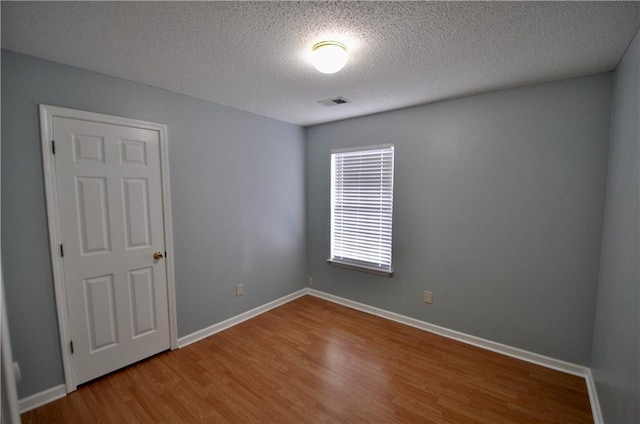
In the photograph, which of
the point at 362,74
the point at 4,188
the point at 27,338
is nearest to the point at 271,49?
the point at 362,74

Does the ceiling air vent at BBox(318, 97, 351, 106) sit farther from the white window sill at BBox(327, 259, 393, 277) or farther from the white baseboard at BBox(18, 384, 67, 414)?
the white baseboard at BBox(18, 384, 67, 414)

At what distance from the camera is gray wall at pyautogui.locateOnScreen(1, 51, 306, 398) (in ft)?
6.19

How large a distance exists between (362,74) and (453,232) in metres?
1.77

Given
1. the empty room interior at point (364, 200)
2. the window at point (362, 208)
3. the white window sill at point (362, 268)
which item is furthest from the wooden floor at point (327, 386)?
the window at point (362, 208)

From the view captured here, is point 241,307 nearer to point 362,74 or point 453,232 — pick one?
point 453,232

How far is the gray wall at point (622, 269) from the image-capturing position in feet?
4.65

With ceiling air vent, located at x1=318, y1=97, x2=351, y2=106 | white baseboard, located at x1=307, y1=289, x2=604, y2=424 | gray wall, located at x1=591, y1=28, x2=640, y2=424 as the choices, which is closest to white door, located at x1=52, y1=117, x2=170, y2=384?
ceiling air vent, located at x1=318, y1=97, x2=351, y2=106

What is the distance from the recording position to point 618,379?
5.16ft

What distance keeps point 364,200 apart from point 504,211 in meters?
1.46

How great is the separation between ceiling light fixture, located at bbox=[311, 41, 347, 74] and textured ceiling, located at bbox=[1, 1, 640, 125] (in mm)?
53

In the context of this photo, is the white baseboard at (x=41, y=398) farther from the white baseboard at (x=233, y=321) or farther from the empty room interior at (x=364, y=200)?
the white baseboard at (x=233, y=321)

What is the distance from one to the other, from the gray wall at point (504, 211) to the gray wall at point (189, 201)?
1251mm

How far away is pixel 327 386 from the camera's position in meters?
2.20

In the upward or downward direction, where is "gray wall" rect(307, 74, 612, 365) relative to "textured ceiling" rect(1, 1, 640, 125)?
downward
